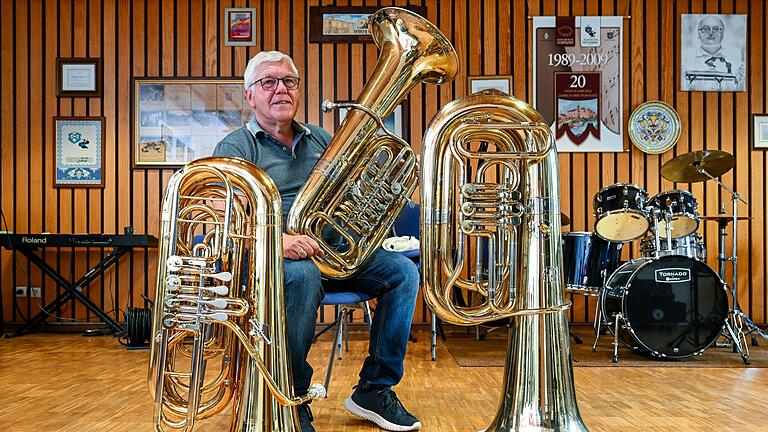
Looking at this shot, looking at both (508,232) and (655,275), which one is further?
(655,275)

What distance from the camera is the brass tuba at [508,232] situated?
1.92 m

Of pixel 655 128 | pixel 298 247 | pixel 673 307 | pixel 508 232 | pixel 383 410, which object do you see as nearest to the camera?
pixel 508 232

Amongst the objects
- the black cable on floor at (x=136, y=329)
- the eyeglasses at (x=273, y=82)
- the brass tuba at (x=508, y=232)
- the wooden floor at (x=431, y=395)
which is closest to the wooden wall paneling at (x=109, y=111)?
the black cable on floor at (x=136, y=329)

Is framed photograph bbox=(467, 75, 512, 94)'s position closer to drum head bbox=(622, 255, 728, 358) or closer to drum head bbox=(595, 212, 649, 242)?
drum head bbox=(595, 212, 649, 242)

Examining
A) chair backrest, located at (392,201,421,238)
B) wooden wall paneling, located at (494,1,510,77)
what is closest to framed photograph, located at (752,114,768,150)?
wooden wall paneling, located at (494,1,510,77)

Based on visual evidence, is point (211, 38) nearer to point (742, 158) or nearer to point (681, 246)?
point (681, 246)

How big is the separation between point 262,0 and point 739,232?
4046mm

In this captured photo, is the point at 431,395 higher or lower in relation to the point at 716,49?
lower

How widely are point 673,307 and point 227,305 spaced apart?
3.10 metres

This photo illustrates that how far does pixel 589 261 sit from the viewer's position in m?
4.59

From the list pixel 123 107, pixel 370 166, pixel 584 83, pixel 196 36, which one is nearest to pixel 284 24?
pixel 196 36

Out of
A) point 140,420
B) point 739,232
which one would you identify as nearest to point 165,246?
point 140,420

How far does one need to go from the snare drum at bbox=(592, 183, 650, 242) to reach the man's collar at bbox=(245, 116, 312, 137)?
2262 mm

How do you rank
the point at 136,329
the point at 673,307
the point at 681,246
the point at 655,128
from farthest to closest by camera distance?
the point at 655,128 < the point at 136,329 < the point at 681,246 < the point at 673,307
